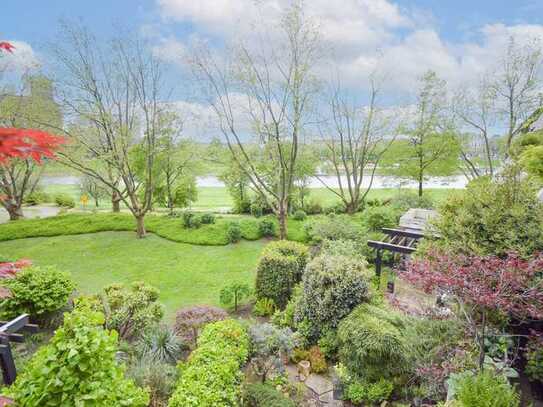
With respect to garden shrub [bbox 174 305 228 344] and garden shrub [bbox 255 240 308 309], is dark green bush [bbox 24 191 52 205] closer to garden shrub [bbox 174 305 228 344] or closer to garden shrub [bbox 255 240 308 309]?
garden shrub [bbox 174 305 228 344]

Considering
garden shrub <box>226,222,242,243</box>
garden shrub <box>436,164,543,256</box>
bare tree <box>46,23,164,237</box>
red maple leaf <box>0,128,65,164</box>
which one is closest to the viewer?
red maple leaf <box>0,128,65,164</box>

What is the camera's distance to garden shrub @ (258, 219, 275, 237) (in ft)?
46.1

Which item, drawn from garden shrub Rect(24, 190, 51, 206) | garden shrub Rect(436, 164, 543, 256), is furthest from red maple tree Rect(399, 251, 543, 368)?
garden shrub Rect(24, 190, 51, 206)

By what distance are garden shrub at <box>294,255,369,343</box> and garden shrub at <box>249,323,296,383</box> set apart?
0.69 meters

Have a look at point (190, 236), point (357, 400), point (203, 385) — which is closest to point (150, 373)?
point (203, 385)

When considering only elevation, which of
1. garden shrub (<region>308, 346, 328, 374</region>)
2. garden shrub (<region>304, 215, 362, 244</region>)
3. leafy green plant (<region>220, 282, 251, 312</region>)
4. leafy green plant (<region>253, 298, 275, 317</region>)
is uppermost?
garden shrub (<region>304, 215, 362, 244</region>)

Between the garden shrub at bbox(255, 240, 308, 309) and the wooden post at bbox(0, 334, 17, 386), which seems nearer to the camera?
the wooden post at bbox(0, 334, 17, 386)

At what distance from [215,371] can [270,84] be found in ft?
33.8

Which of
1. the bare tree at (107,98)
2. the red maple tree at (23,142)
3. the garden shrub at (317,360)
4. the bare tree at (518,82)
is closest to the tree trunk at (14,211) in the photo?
the bare tree at (107,98)

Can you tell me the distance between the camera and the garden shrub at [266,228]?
14.1 m

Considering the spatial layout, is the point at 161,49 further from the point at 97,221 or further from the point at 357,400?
the point at 357,400

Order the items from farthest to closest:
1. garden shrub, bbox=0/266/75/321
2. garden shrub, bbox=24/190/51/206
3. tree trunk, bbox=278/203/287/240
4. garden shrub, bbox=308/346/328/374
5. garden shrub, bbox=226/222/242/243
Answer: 1. garden shrub, bbox=24/190/51/206
2. garden shrub, bbox=226/222/242/243
3. tree trunk, bbox=278/203/287/240
4. garden shrub, bbox=0/266/75/321
5. garden shrub, bbox=308/346/328/374

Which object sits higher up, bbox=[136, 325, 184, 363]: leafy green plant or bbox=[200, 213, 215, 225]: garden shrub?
bbox=[200, 213, 215, 225]: garden shrub

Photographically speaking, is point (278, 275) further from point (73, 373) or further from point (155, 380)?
point (73, 373)
